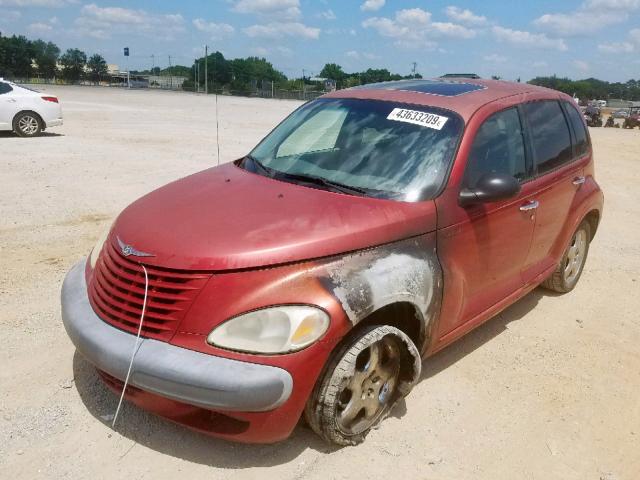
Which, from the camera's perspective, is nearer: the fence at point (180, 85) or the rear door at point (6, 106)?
the rear door at point (6, 106)

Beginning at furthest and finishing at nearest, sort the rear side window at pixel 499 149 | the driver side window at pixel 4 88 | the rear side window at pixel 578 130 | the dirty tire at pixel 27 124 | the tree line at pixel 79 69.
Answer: the tree line at pixel 79 69 → the dirty tire at pixel 27 124 → the driver side window at pixel 4 88 → the rear side window at pixel 578 130 → the rear side window at pixel 499 149

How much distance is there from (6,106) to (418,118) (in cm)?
1292

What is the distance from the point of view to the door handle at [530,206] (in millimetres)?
3684

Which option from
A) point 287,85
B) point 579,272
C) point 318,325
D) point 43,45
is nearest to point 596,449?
point 318,325

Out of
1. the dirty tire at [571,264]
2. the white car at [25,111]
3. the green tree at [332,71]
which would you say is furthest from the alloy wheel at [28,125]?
the green tree at [332,71]

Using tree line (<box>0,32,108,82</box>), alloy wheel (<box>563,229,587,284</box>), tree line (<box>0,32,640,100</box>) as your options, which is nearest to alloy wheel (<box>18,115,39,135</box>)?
alloy wheel (<box>563,229,587,284</box>)

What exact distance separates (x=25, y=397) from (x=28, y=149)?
32.6 ft

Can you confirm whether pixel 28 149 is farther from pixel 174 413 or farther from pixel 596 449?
pixel 596 449

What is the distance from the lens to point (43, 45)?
8462 cm

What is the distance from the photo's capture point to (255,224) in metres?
2.70

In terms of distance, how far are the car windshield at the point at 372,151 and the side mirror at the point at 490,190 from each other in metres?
0.18

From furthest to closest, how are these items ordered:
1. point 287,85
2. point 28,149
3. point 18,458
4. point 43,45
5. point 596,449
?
point 43,45 → point 287,85 → point 28,149 → point 596,449 → point 18,458

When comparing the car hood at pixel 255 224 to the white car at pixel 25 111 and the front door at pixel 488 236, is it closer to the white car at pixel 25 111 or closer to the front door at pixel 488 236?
the front door at pixel 488 236

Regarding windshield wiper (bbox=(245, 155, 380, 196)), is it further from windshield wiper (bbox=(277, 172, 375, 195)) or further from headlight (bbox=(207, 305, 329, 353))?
headlight (bbox=(207, 305, 329, 353))
